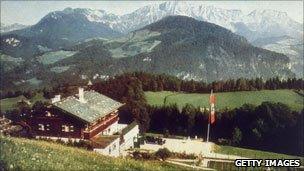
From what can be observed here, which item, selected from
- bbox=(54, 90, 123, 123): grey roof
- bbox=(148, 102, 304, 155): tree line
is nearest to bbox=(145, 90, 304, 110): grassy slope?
bbox=(148, 102, 304, 155): tree line

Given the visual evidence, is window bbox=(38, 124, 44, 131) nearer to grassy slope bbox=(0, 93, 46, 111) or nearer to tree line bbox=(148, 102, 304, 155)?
grassy slope bbox=(0, 93, 46, 111)

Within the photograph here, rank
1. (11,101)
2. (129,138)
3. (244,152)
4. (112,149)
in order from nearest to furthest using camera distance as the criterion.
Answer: (112,149) → (129,138) → (244,152) → (11,101)

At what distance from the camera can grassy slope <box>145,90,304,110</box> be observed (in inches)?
1980

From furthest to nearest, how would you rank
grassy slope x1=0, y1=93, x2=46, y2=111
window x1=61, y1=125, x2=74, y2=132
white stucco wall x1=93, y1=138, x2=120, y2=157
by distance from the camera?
grassy slope x1=0, y1=93, x2=46, y2=111
window x1=61, y1=125, x2=74, y2=132
white stucco wall x1=93, y1=138, x2=120, y2=157

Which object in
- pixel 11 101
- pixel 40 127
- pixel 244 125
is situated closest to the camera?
pixel 40 127

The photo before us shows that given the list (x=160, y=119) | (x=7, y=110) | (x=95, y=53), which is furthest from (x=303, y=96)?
(x=95, y=53)

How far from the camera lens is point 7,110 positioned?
38781 mm

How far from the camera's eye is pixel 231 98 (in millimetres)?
52938

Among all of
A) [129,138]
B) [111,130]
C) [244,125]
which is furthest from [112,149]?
[244,125]

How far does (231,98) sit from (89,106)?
2340 centimetres

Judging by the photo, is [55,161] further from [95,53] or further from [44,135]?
[95,53]

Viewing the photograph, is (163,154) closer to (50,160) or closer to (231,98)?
(50,160)

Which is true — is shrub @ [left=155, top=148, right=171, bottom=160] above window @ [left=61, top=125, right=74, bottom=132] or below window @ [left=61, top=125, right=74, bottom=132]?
below

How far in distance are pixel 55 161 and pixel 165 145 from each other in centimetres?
2021
